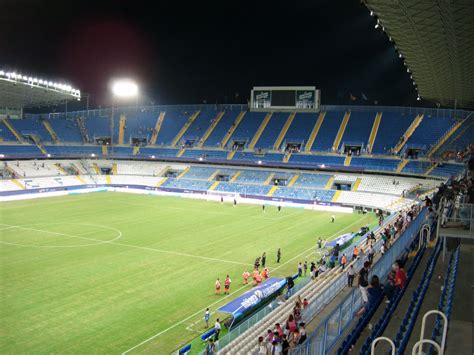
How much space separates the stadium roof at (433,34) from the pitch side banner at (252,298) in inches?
584

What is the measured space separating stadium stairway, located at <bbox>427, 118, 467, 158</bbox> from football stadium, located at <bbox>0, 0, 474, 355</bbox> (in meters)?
0.31

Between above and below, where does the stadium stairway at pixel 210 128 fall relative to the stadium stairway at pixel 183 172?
above

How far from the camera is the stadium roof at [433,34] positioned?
2106cm

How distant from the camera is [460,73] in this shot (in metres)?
33.8

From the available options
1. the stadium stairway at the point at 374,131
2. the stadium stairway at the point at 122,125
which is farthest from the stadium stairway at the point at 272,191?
the stadium stairway at the point at 122,125

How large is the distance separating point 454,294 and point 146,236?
90.9 ft

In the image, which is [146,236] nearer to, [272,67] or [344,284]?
[344,284]

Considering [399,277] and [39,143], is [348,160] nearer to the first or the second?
[39,143]

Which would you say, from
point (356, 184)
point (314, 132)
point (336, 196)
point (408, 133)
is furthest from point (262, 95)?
point (336, 196)

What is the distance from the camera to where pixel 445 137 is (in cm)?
6059

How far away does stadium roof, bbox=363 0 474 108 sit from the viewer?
69.1ft

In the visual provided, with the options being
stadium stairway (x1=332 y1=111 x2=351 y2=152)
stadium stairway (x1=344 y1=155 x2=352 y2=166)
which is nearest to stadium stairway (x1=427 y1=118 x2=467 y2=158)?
stadium stairway (x1=344 y1=155 x2=352 y2=166)

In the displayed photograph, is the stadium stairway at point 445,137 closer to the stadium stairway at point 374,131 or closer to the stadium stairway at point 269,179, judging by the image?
the stadium stairway at point 374,131

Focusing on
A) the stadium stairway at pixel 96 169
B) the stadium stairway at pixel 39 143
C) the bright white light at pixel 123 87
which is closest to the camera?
the stadium stairway at pixel 39 143
